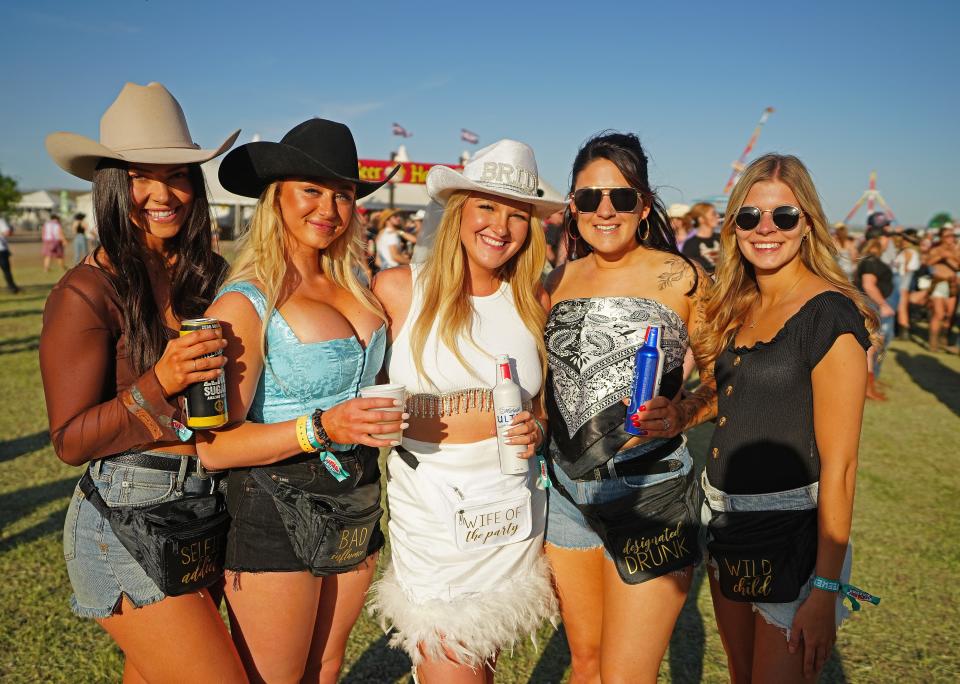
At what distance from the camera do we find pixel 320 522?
2.11 metres

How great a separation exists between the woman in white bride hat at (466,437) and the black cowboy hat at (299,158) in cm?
40

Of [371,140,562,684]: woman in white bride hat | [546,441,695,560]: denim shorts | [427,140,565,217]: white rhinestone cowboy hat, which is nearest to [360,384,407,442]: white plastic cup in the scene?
[371,140,562,684]: woman in white bride hat

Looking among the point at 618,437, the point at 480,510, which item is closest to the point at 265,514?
the point at 480,510

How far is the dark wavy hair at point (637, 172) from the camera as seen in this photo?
8.74ft

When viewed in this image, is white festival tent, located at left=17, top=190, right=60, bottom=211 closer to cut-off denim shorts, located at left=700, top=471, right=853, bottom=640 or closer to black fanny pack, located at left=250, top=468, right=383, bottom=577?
black fanny pack, located at left=250, top=468, right=383, bottom=577

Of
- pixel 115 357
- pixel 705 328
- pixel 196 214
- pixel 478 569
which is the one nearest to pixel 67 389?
pixel 115 357

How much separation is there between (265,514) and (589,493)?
3.87 ft

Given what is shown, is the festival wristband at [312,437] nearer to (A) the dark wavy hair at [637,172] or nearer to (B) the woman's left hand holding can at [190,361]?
(B) the woman's left hand holding can at [190,361]

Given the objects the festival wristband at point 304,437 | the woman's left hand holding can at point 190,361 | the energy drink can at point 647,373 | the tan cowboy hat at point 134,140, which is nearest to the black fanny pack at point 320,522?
the festival wristband at point 304,437

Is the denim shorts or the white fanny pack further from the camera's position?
the denim shorts

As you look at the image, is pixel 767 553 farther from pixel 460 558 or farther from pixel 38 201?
pixel 38 201

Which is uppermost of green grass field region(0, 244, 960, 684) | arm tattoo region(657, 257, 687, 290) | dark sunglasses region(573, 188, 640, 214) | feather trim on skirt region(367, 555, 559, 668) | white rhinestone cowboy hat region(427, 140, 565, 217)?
white rhinestone cowboy hat region(427, 140, 565, 217)

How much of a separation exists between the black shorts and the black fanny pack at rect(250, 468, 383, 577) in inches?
0.7

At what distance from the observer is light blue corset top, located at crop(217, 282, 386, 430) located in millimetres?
2105
